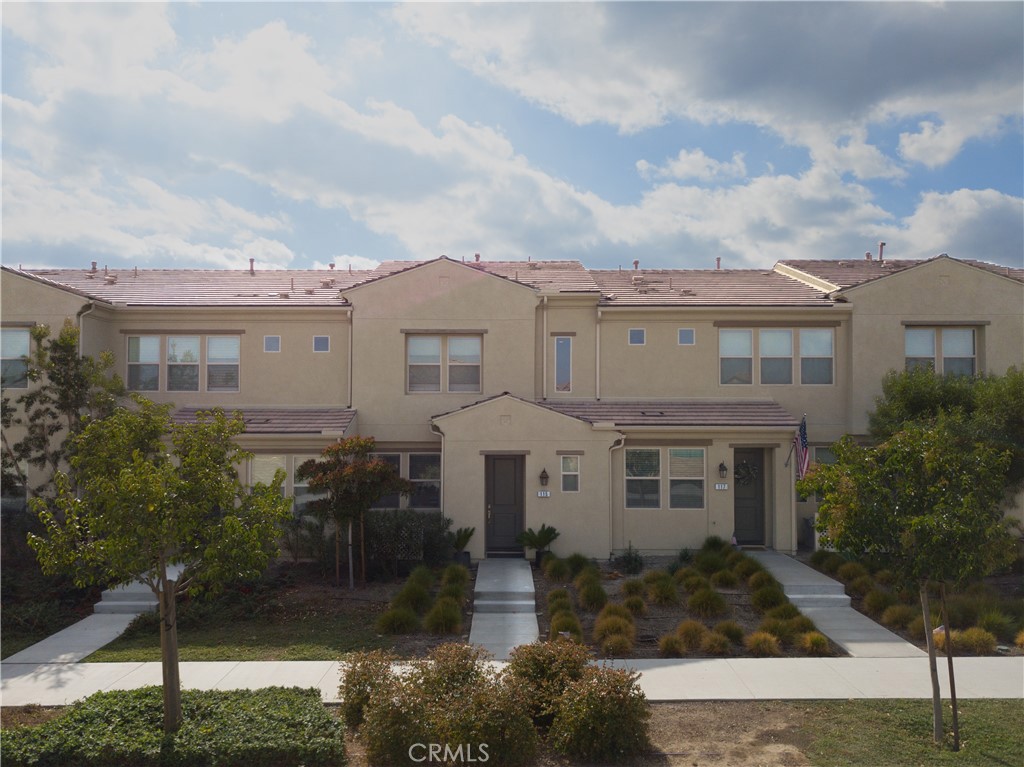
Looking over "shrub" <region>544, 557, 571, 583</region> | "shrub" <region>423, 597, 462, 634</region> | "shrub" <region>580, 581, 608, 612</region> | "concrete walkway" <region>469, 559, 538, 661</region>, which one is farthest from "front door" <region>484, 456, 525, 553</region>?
"shrub" <region>423, 597, 462, 634</region>

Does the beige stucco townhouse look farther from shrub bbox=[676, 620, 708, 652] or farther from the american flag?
shrub bbox=[676, 620, 708, 652]

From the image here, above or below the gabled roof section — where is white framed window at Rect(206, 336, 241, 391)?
below

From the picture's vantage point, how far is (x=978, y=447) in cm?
816

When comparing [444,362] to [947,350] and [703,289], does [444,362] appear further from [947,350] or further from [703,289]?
[947,350]

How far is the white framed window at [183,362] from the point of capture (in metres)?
18.3

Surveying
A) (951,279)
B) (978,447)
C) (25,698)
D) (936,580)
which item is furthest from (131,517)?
(951,279)

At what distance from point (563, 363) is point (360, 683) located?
36.7 feet

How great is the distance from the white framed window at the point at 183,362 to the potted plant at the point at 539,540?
28.5ft

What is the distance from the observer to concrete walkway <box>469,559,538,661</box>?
1147 centimetres

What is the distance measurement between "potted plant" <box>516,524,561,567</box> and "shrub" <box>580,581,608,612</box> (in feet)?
10.1

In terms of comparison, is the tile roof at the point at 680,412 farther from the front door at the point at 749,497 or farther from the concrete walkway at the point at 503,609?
the concrete walkway at the point at 503,609

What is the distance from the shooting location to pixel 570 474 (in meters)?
16.6

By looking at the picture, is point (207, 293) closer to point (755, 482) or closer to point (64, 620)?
point (64, 620)

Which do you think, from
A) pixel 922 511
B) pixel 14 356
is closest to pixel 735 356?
pixel 922 511
